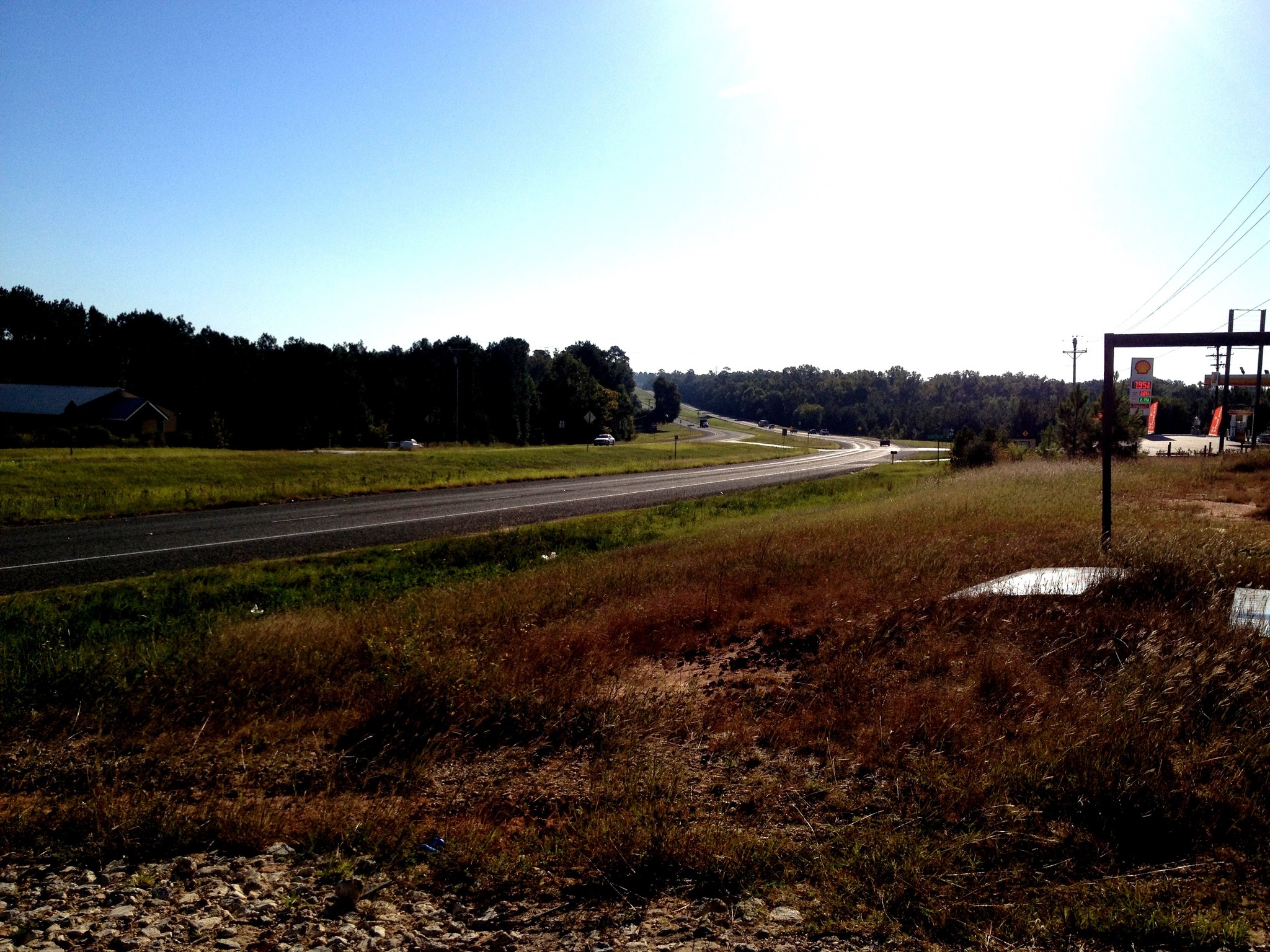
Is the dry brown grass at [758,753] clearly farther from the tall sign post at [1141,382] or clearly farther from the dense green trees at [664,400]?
the dense green trees at [664,400]

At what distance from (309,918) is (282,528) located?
53.0 feet

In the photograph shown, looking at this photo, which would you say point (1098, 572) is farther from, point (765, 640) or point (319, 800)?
point (319, 800)

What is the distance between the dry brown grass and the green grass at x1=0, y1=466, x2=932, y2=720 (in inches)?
22.4

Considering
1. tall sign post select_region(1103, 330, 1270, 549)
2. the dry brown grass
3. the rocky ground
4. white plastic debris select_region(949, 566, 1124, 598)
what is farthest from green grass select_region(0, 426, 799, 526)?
tall sign post select_region(1103, 330, 1270, 549)

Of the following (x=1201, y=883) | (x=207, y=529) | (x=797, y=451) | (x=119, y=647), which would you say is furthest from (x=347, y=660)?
(x=797, y=451)

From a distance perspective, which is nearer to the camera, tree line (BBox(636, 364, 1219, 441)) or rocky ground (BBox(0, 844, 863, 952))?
rocky ground (BBox(0, 844, 863, 952))

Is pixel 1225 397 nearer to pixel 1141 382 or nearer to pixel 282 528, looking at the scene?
pixel 1141 382

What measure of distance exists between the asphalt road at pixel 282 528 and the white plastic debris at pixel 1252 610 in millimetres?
13919

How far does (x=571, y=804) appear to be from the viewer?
458 centimetres

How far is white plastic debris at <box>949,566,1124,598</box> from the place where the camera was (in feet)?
26.6

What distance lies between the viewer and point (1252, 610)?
7.26m

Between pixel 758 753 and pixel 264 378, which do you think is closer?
pixel 758 753

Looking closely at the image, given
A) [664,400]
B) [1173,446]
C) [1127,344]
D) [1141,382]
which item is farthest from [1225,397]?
[664,400]

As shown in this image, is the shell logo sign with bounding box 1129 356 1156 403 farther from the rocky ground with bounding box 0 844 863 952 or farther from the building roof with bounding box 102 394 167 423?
the building roof with bounding box 102 394 167 423
